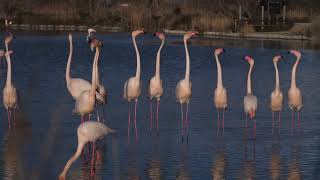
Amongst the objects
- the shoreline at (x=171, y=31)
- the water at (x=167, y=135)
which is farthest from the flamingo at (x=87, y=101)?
the shoreline at (x=171, y=31)

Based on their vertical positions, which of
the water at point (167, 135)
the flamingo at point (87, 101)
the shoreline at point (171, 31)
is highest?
the shoreline at point (171, 31)

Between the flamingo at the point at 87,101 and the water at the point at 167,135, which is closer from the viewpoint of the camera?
the water at the point at 167,135

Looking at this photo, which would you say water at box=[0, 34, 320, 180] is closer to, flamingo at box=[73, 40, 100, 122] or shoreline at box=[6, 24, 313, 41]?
flamingo at box=[73, 40, 100, 122]

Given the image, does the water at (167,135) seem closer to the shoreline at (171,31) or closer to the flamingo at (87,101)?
the flamingo at (87,101)

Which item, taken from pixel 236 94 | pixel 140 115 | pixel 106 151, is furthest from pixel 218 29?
pixel 106 151

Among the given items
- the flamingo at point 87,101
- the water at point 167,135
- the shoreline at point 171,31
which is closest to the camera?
the water at point 167,135

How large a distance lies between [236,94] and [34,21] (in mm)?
33071

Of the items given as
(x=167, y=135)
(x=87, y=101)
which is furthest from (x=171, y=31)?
(x=87, y=101)

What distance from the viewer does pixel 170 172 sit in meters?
11.3

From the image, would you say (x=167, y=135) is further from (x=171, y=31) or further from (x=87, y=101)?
(x=171, y=31)

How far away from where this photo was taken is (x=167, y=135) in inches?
552

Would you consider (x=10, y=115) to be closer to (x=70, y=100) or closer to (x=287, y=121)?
(x=70, y=100)

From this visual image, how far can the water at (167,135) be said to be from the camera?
1133 cm

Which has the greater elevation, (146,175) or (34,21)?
(34,21)
